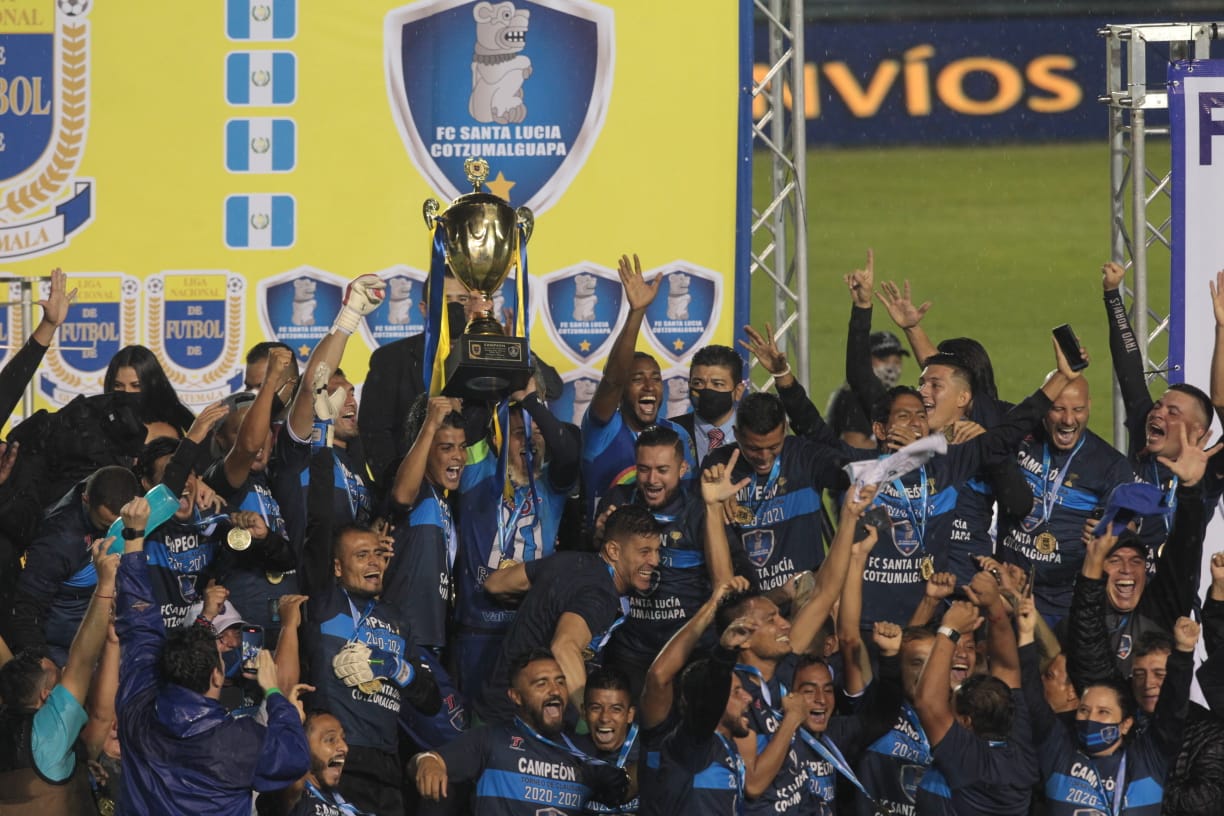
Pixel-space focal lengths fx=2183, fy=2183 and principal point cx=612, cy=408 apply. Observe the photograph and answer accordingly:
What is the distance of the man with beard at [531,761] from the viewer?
7910 millimetres

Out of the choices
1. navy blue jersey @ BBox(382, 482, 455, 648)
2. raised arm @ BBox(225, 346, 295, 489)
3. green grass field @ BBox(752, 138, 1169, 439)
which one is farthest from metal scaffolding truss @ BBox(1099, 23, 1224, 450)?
green grass field @ BBox(752, 138, 1169, 439)

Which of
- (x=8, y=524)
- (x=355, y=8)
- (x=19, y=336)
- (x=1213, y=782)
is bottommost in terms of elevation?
(x=1213, y=782)

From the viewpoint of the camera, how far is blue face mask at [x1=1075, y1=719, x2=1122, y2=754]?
8.05 m

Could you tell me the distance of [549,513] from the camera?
29.4ft

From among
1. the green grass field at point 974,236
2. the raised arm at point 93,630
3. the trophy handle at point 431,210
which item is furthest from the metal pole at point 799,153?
the green grass field at point 974,236

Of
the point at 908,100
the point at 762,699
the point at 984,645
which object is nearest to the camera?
the point at 762,699

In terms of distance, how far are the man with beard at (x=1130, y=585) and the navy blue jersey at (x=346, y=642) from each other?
256 centimetres

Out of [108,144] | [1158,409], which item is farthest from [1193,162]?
[108,144]

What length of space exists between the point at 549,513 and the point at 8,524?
218 centimetres

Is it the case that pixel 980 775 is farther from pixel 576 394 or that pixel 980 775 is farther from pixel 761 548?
pixel 576 394

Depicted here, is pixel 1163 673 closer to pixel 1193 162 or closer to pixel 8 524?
pixel 1193 162

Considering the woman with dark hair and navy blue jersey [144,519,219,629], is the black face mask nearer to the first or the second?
navy blue jersey [144,519,219,629]

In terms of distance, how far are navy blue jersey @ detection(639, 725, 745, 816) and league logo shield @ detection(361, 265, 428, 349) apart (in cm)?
323

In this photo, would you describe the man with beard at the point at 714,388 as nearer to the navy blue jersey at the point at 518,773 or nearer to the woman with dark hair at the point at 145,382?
the navy blue jersey at the point at 518,773
